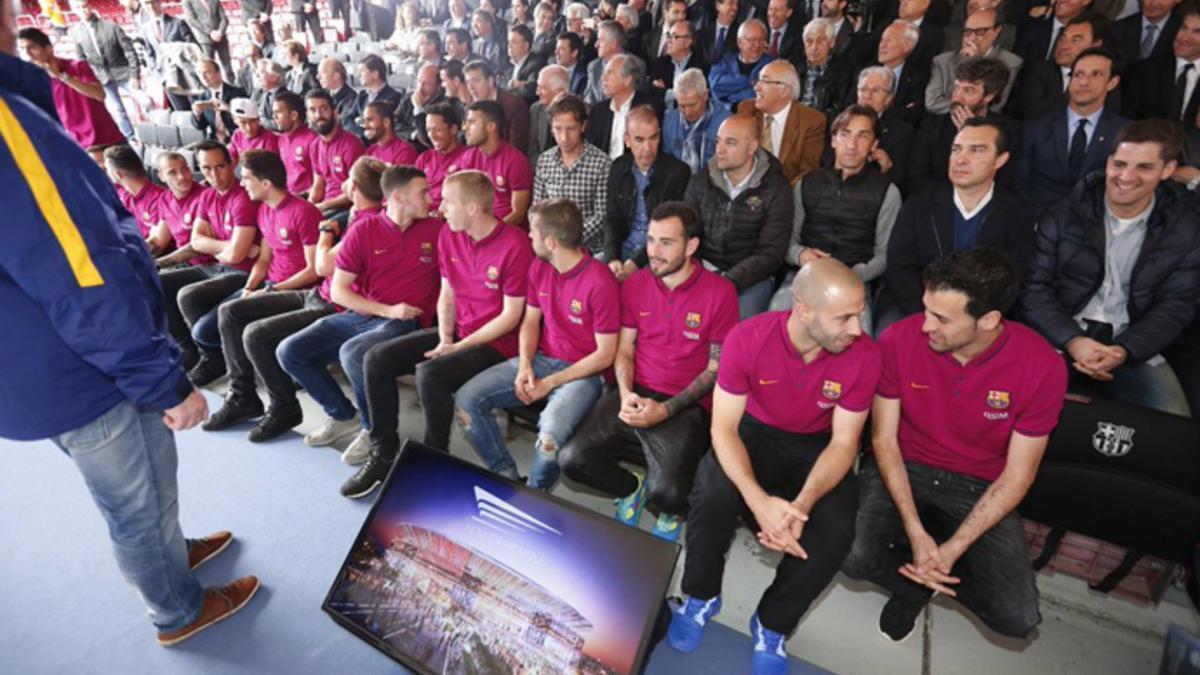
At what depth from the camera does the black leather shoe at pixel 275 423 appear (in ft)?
9.89

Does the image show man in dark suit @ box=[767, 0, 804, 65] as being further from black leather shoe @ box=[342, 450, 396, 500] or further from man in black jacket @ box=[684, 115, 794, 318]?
black leather shoe @ box=[342, 450, 396, 500]

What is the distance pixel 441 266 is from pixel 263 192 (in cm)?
126

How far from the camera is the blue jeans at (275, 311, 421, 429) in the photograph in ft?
9.43

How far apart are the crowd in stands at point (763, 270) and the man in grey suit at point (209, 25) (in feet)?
11.6

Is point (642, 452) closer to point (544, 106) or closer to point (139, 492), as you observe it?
point (139, 492)

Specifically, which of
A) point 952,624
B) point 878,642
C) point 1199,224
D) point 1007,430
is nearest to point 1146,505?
point 1007,430

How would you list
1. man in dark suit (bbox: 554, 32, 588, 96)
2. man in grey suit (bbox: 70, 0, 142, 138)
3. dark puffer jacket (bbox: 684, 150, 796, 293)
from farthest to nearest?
1. man in grey suit (bbox: 70, 0, 142, 138)
2. man in dark suit (bbox: 554, 32, 588, 96)
3. dark puffer jacket (bbox: 684, 150, 796, 293)

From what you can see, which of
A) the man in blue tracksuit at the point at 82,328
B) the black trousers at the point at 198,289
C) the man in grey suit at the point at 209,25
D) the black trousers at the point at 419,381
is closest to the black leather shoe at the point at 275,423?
the black trousers at the point at 419,381

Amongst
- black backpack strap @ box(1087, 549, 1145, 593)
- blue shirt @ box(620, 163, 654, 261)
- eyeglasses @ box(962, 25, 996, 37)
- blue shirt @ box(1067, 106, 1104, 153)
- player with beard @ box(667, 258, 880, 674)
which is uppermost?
eyeglasses @ box(962, 25, 996, 37)

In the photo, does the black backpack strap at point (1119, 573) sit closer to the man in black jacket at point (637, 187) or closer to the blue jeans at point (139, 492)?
the man in black jacket at point (637, 187)

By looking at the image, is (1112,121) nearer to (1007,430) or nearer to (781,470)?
(1007,430)

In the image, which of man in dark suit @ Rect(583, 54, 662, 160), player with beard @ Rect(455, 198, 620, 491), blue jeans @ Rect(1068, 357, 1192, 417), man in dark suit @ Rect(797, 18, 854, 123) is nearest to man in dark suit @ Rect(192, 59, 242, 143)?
man in dark suit @ Rect(583, 54, 662, 160)

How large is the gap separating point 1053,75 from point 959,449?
2764 millimetres

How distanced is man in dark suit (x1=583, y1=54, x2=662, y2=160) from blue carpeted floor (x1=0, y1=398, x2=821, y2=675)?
2744mm
